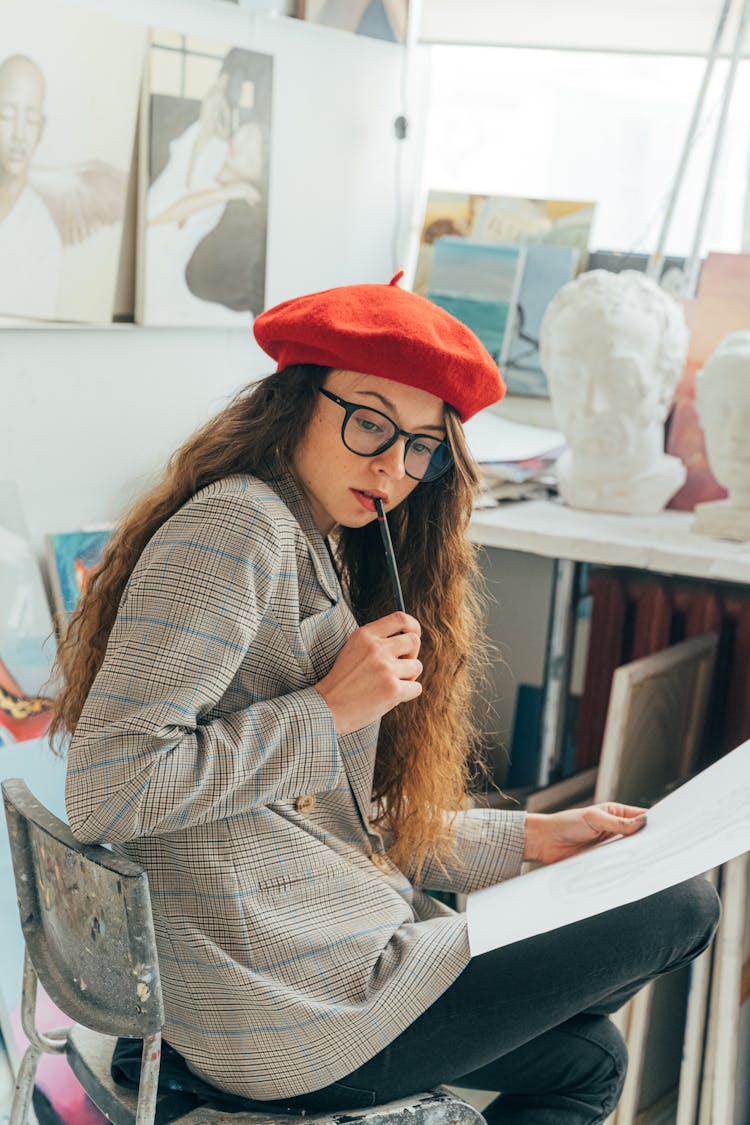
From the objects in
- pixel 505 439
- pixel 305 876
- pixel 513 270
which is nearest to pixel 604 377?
pixel 505 439

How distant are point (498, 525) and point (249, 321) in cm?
67

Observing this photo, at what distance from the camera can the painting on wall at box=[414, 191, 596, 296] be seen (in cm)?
241

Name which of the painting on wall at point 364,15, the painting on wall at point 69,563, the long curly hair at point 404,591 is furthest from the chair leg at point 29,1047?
the painting on wall at point 364,15

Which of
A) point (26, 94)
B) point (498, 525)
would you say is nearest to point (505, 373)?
point (498, 525)

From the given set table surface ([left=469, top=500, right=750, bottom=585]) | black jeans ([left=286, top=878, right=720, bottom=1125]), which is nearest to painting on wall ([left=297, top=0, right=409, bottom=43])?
table surface ([left=469, top=500, right=750, bottom=585])

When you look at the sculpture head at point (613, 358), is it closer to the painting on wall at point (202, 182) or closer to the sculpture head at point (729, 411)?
the sculpture head at point (729, 411)

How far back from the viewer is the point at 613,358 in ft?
6.35

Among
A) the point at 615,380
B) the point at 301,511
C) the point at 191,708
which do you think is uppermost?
the point at 615,380

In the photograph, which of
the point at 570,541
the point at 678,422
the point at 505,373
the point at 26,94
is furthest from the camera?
the point at 505,373

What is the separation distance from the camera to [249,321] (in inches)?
91.0

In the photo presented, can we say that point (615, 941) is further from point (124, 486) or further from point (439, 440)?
point (124, 486)

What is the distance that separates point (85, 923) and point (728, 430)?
1.23 meters

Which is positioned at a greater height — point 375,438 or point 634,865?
point 375,438

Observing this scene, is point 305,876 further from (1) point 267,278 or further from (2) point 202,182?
(1) point 267,278
